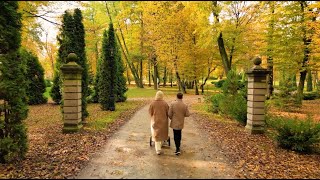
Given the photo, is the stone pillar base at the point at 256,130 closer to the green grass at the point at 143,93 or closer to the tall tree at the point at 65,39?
the tall tree at the point at 65,39

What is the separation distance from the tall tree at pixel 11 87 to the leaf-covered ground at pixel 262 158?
5.46m

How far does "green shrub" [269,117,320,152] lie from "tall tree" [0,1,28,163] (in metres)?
7.34

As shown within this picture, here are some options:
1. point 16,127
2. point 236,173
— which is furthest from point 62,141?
point 236,173

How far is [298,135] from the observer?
7.88 m

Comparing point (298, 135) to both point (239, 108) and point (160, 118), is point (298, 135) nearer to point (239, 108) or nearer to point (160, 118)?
point (239, 108)

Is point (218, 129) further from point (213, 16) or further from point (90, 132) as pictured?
point (213, 16)

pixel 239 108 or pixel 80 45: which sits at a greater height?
pixel 80 45

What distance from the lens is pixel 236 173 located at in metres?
5.98

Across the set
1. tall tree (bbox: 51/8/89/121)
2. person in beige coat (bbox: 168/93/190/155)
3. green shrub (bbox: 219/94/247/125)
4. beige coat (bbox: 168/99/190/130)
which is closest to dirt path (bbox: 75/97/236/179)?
person in beige coat (bbox: 168/93/190/155)

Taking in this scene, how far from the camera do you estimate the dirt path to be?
19.0 feet

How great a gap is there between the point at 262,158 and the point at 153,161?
2.94m

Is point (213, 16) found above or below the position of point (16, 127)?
above

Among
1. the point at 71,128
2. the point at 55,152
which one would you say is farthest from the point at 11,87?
the point at 71,128

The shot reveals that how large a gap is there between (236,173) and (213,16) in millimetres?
15262
